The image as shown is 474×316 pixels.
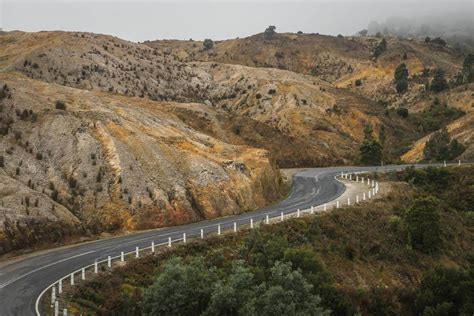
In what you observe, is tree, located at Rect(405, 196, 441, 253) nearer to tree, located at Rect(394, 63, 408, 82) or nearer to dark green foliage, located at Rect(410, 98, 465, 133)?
dark green foliage, located at Rect(410, 98, 465, 133)

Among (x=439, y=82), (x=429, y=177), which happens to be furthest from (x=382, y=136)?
(x=439, y=82)

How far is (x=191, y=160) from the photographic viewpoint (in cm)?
4091

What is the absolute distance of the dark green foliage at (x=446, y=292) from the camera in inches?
1044

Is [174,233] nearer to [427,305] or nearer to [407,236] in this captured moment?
[427,305]

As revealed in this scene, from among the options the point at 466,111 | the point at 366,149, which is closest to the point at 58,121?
the point at 366,149

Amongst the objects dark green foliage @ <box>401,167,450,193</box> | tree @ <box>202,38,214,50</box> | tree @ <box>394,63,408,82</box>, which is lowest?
dark green foliage @ <box>401,167,450,193</box>

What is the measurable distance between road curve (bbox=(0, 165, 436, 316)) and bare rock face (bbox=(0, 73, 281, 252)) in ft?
5.53

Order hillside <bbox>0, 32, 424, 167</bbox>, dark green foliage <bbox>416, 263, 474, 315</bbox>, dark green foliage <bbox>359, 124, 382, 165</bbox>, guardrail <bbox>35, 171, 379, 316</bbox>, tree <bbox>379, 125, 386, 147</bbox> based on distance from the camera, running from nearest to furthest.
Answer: guardrail <bbox>35, 171, 379, 316</bbox> → dark green foliage <bbox>416, 263, 474, 315</bbox> → dark green foliage <bbox>359, 124, 382, 165</bbox> → hillside <bbox>0, 32, 424, 167</bbox> → tree <bbox>379, 125, 386, 147</bbox>

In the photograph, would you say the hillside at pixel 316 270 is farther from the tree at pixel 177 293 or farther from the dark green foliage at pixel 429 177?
the dark green foliage at pixel 429 177

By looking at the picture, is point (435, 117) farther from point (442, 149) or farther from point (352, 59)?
point (352, 59)

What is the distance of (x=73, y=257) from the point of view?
2686 centimetres

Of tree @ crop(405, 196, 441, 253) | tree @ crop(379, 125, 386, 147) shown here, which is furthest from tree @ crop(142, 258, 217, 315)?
tree @ crop(379, 125, 386, 147)

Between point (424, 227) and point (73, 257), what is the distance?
24101mm

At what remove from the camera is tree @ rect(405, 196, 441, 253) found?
37.3m
